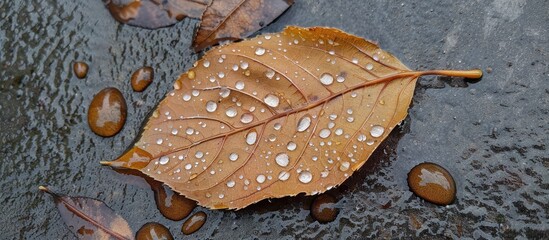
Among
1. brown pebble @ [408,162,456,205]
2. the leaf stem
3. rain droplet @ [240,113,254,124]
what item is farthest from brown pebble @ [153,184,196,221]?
the leaf stem

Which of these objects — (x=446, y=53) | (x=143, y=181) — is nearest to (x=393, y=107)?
(x=446, y=53)

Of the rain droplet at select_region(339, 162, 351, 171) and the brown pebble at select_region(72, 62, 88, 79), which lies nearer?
the rain droplet at select_region(339, 162, 351, 171)

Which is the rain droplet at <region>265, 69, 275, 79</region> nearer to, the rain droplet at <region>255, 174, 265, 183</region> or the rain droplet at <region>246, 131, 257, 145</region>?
the rain droplet at <region>246, 131, 257, 145</region>

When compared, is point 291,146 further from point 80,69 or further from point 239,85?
point 80,69

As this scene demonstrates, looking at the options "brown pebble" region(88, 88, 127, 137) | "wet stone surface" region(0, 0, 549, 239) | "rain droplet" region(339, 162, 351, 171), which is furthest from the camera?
"brown pebble" region(88, 88, 127, 137)

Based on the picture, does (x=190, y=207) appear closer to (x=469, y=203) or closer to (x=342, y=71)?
(x=342, y=71)

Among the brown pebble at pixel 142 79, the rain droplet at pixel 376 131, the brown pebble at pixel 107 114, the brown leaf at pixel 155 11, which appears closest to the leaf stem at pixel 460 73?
the rain droplet at pixel 376 131

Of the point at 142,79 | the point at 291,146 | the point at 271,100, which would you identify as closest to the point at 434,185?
the point at 291,146
